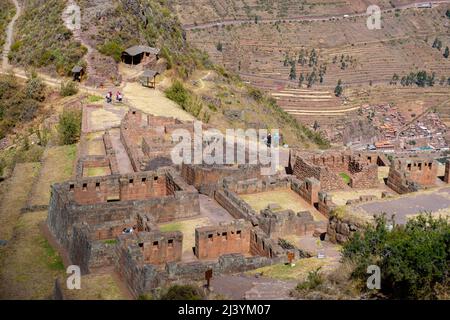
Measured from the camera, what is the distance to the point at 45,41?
228 ft

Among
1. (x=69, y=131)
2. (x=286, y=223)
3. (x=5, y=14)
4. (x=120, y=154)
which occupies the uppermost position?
(x=5, y=14)

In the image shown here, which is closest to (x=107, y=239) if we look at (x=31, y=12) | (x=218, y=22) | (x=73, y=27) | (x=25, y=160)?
(x=25, y=160)

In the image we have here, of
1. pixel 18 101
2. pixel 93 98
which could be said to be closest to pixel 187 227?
pixel 93 98

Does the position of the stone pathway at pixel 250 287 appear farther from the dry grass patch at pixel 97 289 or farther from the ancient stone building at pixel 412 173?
the ancient stone building at pixel 412 173

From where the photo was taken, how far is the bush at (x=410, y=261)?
18.6 metres

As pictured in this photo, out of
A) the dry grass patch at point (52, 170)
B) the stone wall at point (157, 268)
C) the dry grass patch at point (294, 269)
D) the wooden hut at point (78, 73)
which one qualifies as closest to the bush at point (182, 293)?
the stone wall at point (157, 268)

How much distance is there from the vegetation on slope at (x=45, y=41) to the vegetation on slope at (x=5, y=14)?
1.75 m

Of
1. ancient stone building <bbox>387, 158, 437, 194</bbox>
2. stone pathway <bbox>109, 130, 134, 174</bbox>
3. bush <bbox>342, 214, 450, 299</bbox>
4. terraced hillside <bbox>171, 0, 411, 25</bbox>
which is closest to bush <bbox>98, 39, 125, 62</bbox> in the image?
stone pathway <bbox>109, 130, 134, 174</bbox>

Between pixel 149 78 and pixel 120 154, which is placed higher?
pixel 149 78

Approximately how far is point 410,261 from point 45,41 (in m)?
57.1

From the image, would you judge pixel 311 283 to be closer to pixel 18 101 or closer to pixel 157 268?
pixel 157 268

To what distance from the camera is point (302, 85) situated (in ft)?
492

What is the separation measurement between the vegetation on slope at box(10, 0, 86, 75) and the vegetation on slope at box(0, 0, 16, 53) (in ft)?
5.73
